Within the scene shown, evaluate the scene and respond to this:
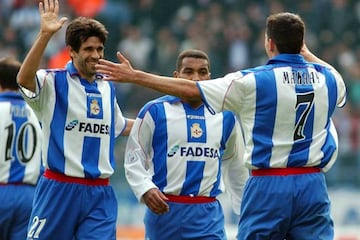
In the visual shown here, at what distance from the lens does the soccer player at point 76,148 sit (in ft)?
29.1

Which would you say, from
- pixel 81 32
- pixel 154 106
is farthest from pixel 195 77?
pixel 81 32

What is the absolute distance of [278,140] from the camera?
8.13 meters

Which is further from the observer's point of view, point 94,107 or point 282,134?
point 94,107

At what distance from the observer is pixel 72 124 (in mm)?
8930

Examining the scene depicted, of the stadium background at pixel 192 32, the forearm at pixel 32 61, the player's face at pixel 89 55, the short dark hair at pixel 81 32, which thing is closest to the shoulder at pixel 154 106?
the player's face at pixel 89 55

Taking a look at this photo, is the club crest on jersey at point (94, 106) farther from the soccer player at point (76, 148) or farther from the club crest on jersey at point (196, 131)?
the club crest on jersey at point (196, 131)

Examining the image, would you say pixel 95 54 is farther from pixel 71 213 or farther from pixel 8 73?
pixel 8 73

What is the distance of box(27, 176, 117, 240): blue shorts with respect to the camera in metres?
8.85

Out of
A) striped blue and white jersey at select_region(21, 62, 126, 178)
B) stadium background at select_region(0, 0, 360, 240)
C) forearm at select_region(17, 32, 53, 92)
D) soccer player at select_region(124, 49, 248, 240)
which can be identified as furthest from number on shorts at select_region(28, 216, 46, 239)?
stadium background at select_region(0, 0, 360, 240)

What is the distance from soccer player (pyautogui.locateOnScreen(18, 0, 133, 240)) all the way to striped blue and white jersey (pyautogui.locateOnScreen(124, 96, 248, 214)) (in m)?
0.31

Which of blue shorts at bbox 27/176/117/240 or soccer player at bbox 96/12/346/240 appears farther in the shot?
blue shorts at bbox 27/176/117/240

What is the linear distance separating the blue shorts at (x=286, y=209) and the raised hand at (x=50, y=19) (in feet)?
6.13

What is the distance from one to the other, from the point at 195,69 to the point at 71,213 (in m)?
1.62

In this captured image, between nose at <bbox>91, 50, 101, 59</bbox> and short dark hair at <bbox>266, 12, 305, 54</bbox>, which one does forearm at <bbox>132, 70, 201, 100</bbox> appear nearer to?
short dark hair at <bbox>266, 12, 305, 54</bbox>
